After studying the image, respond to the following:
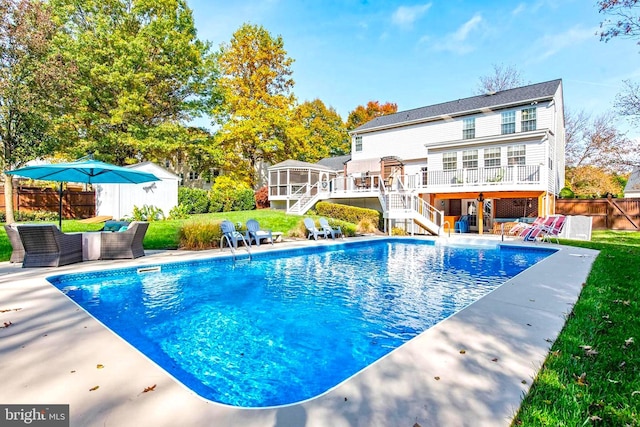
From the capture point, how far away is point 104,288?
6.57 metres

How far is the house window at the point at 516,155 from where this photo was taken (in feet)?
61.0

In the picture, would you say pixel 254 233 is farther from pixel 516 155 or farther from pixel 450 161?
pixel 516 155

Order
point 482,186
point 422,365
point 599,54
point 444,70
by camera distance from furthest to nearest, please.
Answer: point 444,70
point 482,186
point 599,54
point 422,365

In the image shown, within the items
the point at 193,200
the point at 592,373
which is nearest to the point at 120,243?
the point at 592,373

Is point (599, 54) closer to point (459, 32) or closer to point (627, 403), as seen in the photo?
point (459, 32)

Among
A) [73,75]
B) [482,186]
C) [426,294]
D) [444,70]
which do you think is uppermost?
[444,70]

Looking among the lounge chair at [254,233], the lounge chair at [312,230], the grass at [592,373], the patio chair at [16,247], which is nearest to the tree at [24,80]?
the patio chair at [16,247]

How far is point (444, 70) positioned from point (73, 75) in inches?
911

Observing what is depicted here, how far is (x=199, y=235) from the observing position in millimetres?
11250

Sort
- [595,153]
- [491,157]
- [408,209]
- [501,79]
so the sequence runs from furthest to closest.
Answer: [501,79]
[595,153]
[491,157]
[408,209]

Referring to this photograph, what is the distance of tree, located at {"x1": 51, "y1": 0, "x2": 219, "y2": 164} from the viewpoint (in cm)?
1986

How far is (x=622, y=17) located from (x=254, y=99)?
22487 millimetres

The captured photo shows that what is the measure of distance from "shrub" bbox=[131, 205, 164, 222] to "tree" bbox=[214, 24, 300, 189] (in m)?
7.73

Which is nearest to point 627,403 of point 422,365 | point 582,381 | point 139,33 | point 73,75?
point 582,381
